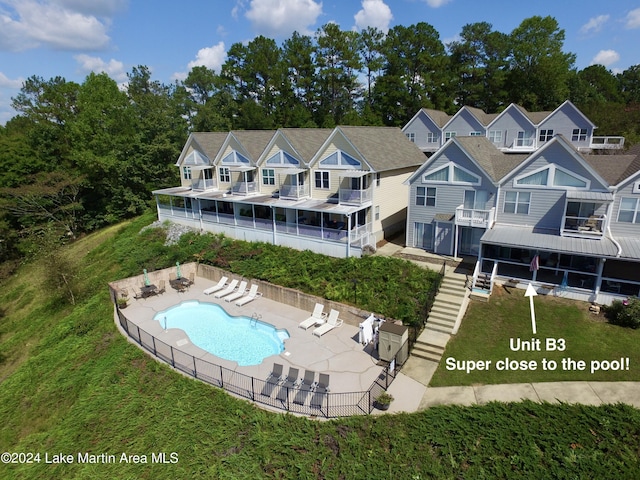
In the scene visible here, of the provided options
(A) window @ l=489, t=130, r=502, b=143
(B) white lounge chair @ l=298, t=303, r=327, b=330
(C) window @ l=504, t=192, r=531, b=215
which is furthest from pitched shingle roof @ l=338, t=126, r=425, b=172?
(A) window @ l=489, t=130, r=502, b=143

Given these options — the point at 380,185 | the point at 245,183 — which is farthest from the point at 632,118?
the point at 245,183

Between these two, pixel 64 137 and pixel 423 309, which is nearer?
pixel 423 309

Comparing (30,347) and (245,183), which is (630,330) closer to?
(245,183)

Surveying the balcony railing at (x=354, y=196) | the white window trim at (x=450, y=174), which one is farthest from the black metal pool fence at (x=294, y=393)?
the balcony railing at (x=354, y=196)

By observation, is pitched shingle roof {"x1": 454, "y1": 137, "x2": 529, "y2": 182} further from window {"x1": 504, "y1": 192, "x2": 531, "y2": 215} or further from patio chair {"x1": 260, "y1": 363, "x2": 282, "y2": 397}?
patio chair {"x1": 260, "y1": 363, "x2": 282, "y2": 397}

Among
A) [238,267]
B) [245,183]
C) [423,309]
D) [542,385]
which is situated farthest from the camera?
[245,183]

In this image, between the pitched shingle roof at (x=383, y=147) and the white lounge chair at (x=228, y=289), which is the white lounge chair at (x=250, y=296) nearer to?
the white lounge chair at (x=228, y=289)
